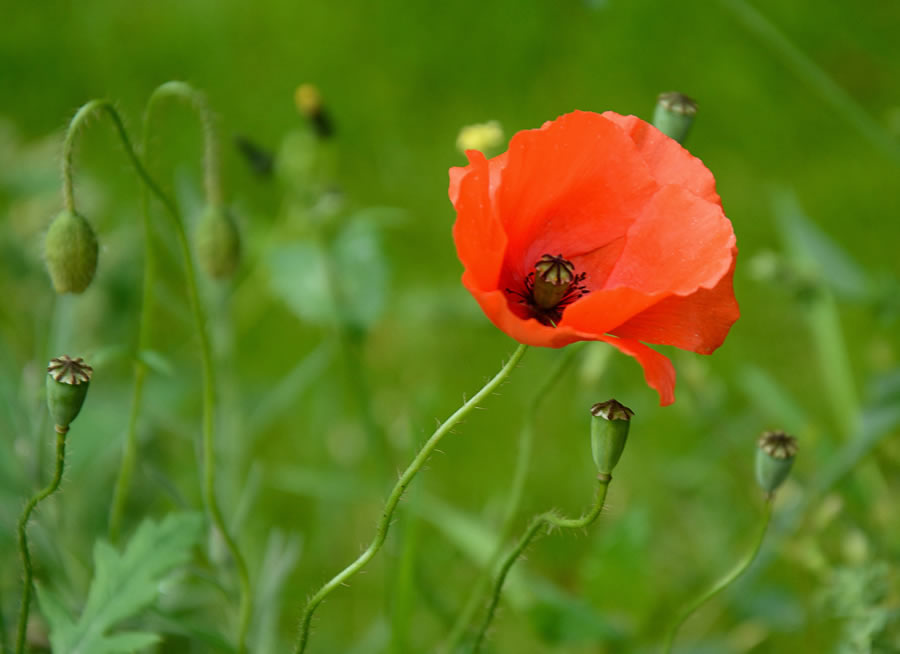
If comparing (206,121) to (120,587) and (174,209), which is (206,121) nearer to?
(174,209)

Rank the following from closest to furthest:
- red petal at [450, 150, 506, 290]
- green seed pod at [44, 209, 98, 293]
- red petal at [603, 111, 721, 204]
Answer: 1. red petal at [450, 150, 506, 290]
2. red petal at [603, 111, 721, 204]
3. green seed pod at [44, 209, 98, 293]

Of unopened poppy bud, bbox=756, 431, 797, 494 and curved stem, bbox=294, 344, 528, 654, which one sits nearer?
curved stem, bbox=294, 344, 528, 654

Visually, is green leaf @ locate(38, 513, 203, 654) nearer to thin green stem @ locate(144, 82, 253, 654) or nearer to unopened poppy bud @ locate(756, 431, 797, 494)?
thin green stem @ locate(144, 82, 253, 654)

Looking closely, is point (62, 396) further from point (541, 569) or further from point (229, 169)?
point (229, 169)

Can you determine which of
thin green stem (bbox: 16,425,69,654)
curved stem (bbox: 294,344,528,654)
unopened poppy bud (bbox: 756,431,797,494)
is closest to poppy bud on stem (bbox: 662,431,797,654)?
unopened poppy bud (bbox: 756,431,797,494)

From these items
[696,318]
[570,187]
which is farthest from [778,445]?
[570,187]

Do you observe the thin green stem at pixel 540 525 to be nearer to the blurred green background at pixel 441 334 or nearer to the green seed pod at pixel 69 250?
the blurred green background at pixel 441 334
